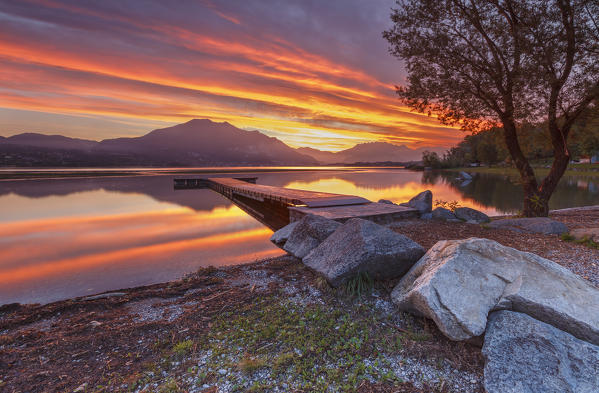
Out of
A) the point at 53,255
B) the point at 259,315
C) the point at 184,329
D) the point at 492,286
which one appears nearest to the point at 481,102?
the point at 492,286

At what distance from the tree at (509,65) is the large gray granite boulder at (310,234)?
8.55 metres

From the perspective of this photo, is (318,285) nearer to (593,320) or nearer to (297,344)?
(297,344)

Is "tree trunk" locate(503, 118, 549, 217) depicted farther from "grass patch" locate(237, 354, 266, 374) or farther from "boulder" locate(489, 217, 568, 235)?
"grass patch" locate(237, 354, 266, 374)

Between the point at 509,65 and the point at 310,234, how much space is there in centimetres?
1120

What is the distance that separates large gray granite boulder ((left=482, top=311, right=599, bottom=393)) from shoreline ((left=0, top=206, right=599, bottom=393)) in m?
0.27

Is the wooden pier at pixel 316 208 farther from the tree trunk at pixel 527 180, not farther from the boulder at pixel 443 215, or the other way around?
the tree trunk at pixel 527 180

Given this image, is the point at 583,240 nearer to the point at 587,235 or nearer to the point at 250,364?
the point at 587,235

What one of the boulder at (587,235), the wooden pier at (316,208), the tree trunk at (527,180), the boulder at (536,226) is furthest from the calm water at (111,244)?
the boulder at (587,235)

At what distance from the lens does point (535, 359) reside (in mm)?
2859

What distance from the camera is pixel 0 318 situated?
477 centimetres

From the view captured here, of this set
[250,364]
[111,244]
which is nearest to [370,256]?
[250,364]

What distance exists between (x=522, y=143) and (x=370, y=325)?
15.8 metres

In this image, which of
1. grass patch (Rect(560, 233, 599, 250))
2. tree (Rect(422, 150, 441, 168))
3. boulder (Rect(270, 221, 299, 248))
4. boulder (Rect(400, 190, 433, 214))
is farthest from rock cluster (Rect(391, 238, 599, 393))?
tree (Rect(422, 150, 441, 168))

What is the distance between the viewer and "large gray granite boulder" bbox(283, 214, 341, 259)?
22.5 ft
